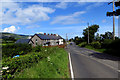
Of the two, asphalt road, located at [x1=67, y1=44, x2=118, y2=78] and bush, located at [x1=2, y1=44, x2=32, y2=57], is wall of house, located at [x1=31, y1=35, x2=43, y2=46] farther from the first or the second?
asphalt road, located at [x1=67, y1=44, x2=118, y2=78]

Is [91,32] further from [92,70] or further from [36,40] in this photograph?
[92,70]

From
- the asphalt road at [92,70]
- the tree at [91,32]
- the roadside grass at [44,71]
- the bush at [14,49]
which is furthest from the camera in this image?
the tree at [91,32]

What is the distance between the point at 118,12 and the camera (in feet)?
55.0

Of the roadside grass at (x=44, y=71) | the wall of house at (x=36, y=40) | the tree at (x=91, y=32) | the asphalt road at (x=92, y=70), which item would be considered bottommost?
the asphalt road at (x=92, y=70)

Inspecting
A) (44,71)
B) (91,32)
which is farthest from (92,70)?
(91,32)

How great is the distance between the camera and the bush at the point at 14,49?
1925cm

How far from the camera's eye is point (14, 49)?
2045 cm

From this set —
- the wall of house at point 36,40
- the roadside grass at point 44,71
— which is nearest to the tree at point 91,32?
the wall of house at point 36,40

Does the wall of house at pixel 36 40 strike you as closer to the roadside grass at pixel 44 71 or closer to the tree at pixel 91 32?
the tree at pixel 91 32

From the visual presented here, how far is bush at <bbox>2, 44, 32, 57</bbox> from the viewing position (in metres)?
19.2

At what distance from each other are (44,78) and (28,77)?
975mm

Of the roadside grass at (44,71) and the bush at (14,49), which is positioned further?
the bush at (14,49)

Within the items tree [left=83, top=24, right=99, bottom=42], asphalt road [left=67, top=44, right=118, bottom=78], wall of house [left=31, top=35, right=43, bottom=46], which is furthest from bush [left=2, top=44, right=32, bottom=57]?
tree [left=83, top=24, right=99, bottom=42]

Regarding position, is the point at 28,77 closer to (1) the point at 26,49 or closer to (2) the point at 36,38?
(1) the point at 26,49
